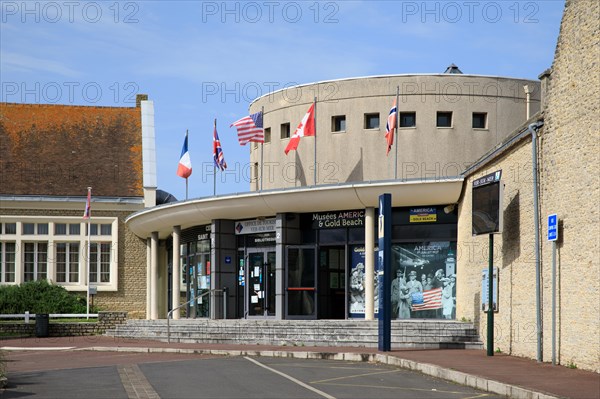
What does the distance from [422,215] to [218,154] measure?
10591 mm

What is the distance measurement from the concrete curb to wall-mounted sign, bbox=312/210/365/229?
7.90 m

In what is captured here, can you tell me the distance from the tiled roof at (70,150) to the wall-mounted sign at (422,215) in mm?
19932

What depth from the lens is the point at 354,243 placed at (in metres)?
30.4

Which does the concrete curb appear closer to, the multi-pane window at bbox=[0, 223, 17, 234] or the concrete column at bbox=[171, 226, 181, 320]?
the concrete column at bbox=[171, 226, 181, 320]

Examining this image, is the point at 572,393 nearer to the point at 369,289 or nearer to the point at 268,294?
the point at 369,289

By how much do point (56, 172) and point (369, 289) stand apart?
22.3m

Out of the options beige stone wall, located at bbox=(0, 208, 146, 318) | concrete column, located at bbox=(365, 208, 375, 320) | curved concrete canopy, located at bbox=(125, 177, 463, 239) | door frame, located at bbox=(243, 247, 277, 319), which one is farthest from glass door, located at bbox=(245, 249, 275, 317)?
beige stone wall, located at bbox=(0, 208, 146, 318)

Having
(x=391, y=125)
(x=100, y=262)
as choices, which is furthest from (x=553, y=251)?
(x=100, y=262)

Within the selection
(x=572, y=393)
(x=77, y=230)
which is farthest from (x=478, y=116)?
(x=572, y=393)

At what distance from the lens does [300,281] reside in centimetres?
3141

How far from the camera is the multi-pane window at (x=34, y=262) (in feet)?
144

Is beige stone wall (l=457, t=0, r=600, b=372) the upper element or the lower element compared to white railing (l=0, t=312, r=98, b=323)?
upper

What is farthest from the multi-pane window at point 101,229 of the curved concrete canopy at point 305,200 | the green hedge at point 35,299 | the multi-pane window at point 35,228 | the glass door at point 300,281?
the glass door at point 300,281

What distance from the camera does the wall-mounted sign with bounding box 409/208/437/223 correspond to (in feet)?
93.7
